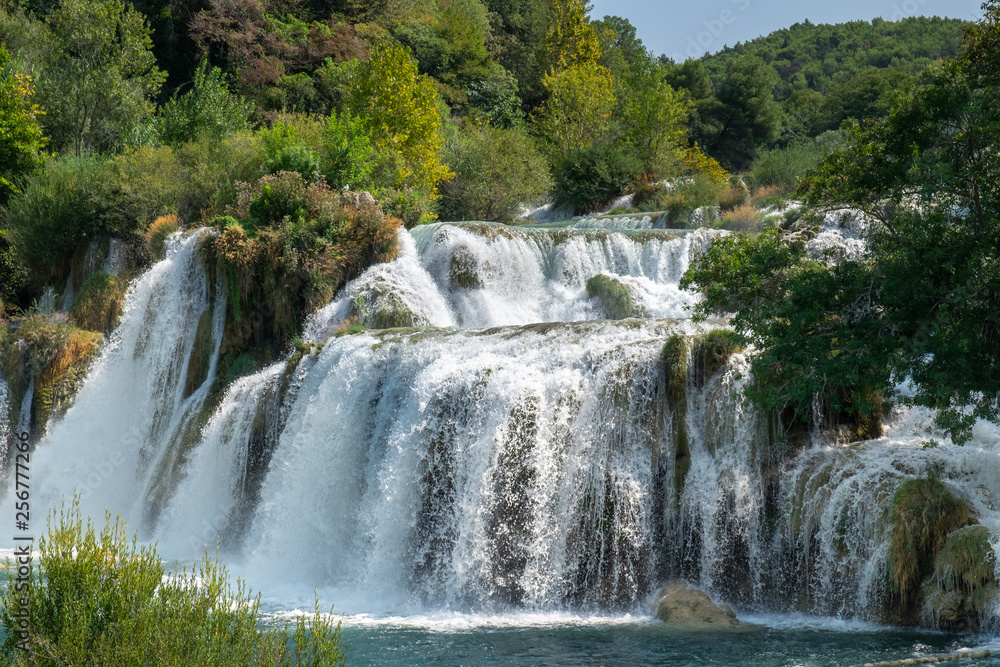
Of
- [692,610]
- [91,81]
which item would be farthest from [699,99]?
[692,610]

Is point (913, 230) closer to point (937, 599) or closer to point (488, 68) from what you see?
point (937, 599)

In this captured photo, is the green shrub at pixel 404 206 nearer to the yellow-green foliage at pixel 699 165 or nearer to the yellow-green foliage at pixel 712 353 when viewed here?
the yellow-green foliage at pixel 712 353

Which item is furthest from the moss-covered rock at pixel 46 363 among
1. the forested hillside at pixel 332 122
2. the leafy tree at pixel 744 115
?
the leafy tree at pixel 744 115

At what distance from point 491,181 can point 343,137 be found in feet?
22.1

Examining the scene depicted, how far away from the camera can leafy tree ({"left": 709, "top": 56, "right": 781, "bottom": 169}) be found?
46.5 m

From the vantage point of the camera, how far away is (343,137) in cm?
2236

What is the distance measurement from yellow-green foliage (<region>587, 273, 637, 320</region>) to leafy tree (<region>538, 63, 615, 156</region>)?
59.1 ft

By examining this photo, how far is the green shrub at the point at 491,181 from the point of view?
2802cm

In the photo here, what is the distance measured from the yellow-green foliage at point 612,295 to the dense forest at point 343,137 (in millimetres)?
4198

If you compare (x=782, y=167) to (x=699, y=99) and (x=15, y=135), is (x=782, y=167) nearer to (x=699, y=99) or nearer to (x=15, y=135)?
(x=15, y=135)

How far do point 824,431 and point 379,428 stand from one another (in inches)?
254

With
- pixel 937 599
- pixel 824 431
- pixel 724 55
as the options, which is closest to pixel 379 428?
pixel 824 431

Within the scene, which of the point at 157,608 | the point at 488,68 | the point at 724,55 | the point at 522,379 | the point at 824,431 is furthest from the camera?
the point at 724,55

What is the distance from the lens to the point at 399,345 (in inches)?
569
